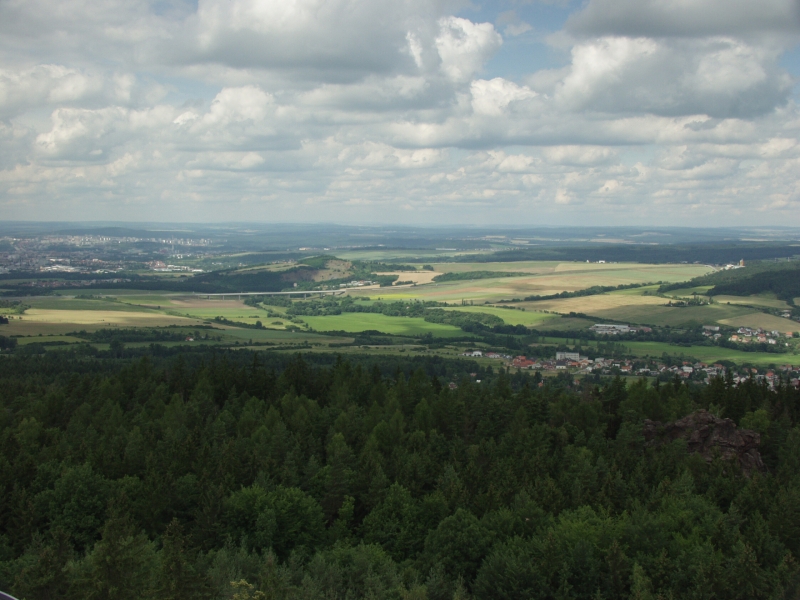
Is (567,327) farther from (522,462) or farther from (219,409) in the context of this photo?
(522,462)

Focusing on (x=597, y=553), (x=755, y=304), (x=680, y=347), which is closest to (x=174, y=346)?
(x=680, y=347)

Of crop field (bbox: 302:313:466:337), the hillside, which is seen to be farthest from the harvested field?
crop field (bbox: 302:313:466:337)

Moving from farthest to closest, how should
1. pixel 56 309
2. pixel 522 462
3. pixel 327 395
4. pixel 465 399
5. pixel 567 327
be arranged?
pixel 56 309, pixel 567 327, pixel 327 395, pixel 465 399, pixel 522 462

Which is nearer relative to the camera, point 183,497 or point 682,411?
point 183,497

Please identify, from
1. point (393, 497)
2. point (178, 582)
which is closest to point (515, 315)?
point (393, 497)

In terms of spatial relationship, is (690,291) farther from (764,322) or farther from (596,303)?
(764,322)

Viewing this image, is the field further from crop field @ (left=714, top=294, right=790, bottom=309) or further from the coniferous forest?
the coniferous forest

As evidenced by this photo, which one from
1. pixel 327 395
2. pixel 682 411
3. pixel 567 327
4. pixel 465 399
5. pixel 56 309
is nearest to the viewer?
pixel 682 411
